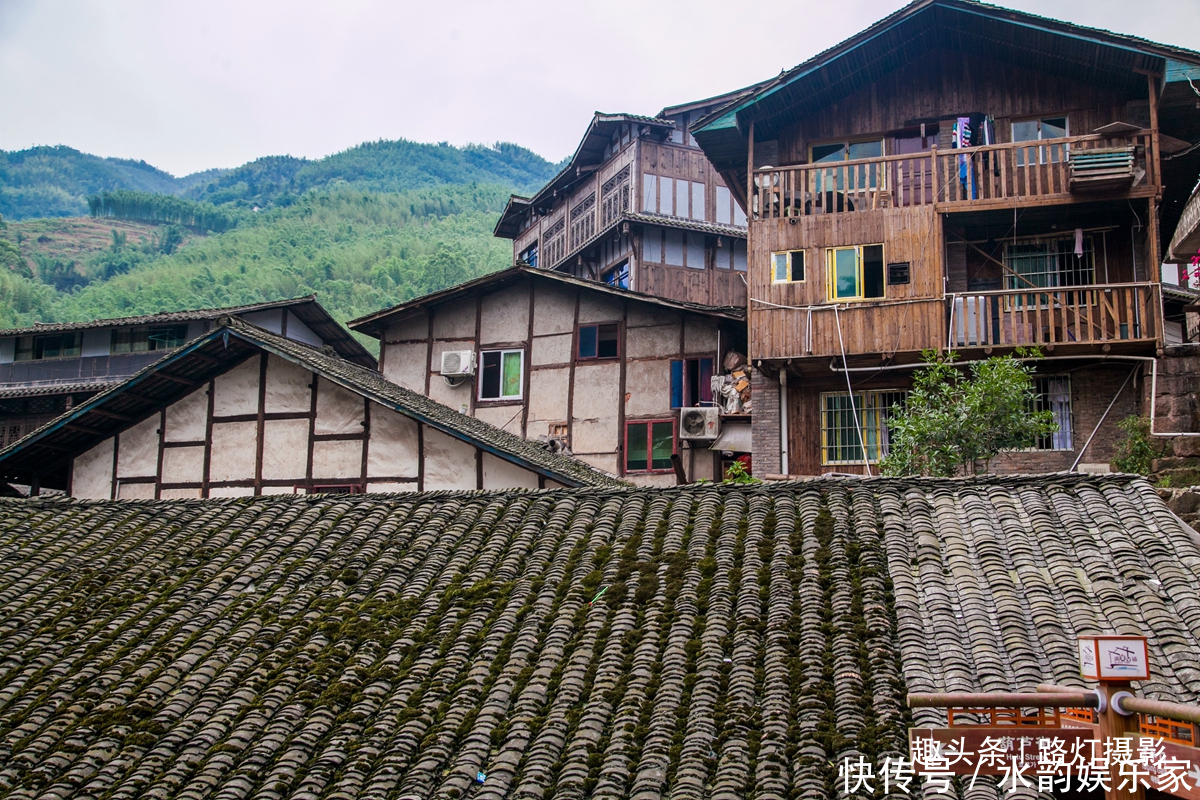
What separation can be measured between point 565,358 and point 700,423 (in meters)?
3.98

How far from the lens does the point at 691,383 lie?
24.5 meters

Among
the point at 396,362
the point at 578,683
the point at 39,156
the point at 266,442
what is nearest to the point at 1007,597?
the point at 578,683

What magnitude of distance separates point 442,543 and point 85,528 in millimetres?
5382

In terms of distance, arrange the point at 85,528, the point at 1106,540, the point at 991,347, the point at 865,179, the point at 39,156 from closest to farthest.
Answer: the point at 1106,540 < the point at 85,528 < the point at 991,347 < the point at 865,179 < the point at 39,156

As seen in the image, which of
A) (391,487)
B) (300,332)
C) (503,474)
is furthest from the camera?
(300,332)

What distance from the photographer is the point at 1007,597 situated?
9672 mm

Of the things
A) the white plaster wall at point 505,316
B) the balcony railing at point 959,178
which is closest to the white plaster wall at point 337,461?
the white plaster wall at point 505,316

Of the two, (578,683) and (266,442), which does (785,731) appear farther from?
(266,442)

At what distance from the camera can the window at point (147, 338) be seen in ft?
105

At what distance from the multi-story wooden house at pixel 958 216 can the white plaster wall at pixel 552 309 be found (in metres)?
5.41

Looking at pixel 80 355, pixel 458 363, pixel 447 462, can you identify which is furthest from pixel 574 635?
pixel 80 355

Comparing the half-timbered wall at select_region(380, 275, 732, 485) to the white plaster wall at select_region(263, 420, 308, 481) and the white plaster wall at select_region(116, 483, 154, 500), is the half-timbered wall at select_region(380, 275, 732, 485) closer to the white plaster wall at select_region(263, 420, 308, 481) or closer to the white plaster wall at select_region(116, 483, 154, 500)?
the white plaster wall at select_region(263, 420, 308, 481)

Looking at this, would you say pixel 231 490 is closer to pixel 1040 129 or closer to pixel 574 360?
pixel 574 360

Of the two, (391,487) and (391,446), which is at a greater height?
(391,446)
